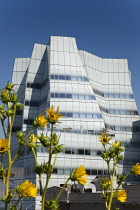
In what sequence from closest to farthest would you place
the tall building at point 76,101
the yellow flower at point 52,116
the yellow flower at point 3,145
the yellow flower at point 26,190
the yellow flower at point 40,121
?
the yellow flower at point 26,190 → the yellow flower at point 3,145 → the yellow flower at point 52,116 → the yellow flower at point 40,121 → the tall building at point 76,101

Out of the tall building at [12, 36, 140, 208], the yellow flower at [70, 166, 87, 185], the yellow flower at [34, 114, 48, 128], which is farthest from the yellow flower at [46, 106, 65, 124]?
the tall building at [12, 36, 140, 208]

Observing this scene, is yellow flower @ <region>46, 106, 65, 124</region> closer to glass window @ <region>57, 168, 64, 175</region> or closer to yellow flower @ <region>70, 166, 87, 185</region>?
yellow flower @ <region>70, 166, 87, 185</region>

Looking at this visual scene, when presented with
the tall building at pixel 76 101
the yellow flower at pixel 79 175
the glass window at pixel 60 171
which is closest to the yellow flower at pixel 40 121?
the yellow flower at pixel 79 175

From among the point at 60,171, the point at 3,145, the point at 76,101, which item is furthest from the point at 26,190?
the point at 76,101

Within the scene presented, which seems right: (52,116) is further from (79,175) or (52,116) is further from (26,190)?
(26,190)

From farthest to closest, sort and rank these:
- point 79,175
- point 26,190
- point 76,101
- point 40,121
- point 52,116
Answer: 1. point 76,101
2. point 40,121
3. point 52,116
4. point 79,175
5. point 26,190

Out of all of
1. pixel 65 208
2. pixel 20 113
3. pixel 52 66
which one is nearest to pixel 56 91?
pixel 52 66

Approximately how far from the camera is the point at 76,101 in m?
98.8

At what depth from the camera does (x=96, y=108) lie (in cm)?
10012

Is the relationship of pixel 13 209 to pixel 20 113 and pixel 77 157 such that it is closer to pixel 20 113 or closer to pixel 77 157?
pixel 77 157

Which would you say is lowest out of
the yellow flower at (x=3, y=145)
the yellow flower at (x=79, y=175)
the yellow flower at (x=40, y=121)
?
the yellow flower at (x=79, y=175)

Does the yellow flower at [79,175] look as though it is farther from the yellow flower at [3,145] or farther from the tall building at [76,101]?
the tall building at [76,101]

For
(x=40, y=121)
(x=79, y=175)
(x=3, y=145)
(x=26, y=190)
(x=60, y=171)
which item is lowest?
(x=60, y=171)

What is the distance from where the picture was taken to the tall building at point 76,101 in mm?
89375
